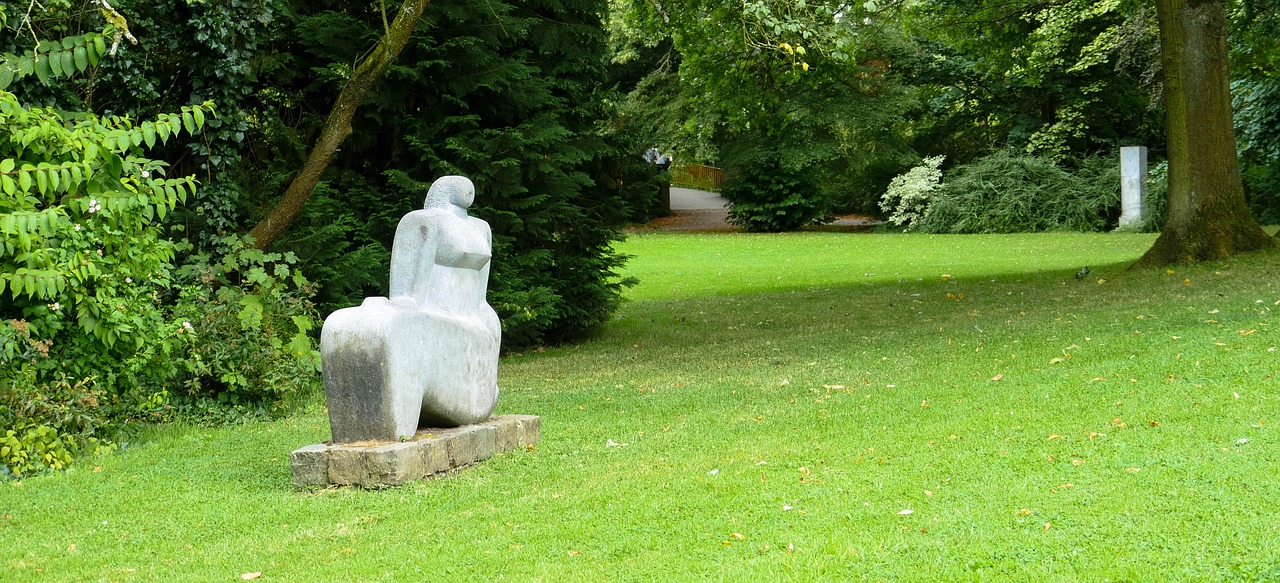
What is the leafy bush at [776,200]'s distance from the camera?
4003cm

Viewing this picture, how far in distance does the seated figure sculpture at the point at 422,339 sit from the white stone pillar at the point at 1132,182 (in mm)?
29018

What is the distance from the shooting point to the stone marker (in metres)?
6.73

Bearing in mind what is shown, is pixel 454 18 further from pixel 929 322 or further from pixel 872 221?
pixel 872 221

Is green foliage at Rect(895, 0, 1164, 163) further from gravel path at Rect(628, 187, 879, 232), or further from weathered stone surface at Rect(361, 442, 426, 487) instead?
weathered stone surface at Rect(361, 442, 426, 487)

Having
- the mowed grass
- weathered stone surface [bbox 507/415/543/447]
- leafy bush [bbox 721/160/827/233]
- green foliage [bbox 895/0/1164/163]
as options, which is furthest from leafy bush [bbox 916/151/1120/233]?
weathered stone surface [bbox 507/415/543/447]

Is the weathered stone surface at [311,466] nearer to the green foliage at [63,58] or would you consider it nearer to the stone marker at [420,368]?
the stone marker at [420,368]

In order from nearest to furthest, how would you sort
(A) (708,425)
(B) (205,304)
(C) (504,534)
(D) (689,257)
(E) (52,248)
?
(C) (504,534) < (E) (52,248) < (A) (708,425) < (B) (205,304) < (D) (689,257)

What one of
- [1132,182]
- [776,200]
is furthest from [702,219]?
[1132,182]

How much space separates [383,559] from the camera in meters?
5.29

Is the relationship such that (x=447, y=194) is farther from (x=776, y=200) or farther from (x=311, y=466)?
(x=776, y=200)

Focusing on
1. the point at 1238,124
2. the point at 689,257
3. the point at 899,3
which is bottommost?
the point at 689,257

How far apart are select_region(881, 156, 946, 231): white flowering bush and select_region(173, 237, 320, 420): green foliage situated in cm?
2988

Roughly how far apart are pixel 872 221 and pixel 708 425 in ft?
122

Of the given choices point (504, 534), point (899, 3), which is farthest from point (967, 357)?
point (899, 3)
